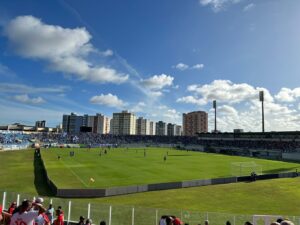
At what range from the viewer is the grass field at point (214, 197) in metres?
28.2

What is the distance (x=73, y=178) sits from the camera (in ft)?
132

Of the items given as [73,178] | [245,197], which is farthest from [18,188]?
[245,197]

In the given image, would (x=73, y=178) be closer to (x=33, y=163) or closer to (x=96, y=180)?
(x=96, y=180)

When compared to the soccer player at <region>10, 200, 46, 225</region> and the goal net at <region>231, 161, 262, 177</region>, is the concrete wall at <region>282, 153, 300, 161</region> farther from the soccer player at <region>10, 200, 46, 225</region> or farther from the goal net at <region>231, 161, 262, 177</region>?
the soccer player at <region>10, 200, 46, 225</region>

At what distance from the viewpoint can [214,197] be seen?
3269 cm

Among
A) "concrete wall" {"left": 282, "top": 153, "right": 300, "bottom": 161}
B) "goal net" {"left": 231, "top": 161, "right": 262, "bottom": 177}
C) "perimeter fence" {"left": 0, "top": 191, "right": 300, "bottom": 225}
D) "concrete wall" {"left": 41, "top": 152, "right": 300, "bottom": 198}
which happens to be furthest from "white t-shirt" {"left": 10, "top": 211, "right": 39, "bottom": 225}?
"concrete wall" {"left": 282, "top": 153, "right": 300, "bottom": 161}

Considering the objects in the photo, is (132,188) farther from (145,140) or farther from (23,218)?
(145,140)

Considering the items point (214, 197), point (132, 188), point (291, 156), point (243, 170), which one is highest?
point (291, 156)

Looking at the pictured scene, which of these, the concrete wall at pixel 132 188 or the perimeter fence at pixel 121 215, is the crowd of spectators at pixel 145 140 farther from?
the perimeter fence at pixel 121 215

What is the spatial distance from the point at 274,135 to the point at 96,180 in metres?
78.9

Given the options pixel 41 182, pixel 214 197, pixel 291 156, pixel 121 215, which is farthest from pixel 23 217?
pixel 291 156

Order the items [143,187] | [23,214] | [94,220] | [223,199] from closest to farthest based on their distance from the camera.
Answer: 1. [23,214]
2. [94,220]
3. [223,199]
4. [143,187]

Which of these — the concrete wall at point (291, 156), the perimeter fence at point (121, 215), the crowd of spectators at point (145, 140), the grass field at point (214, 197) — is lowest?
the grass field at point (214, 197)

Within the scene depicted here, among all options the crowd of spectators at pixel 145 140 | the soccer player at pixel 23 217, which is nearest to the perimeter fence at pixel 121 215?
the soccer player at pixel 23 217
